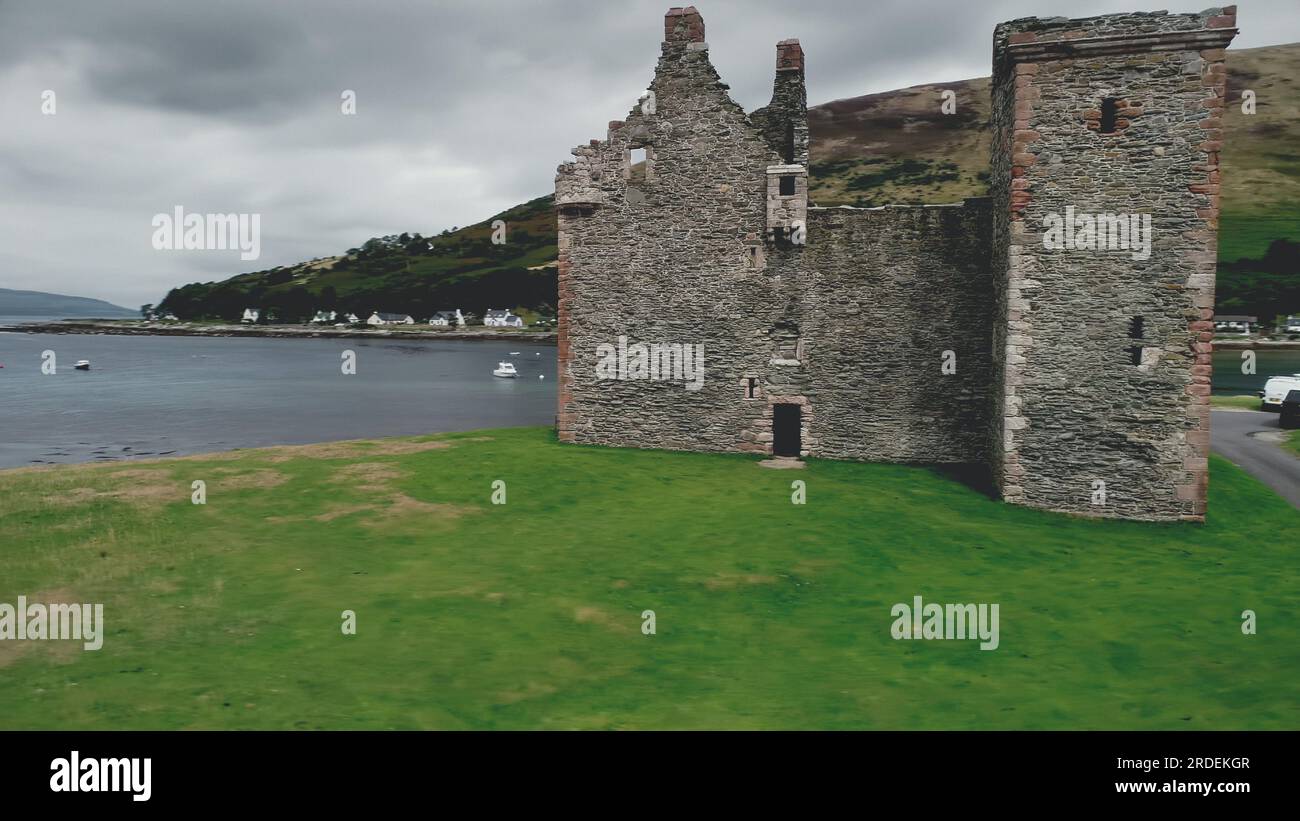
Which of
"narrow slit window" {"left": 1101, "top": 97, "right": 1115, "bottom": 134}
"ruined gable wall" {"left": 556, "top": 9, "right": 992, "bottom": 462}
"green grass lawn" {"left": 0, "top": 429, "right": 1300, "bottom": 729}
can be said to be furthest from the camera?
Answer: "ruined gable wall" {"left": 556, "top": 9, "right": 992, "bottom": 462}

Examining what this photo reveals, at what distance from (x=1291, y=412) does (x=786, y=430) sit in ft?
80.4

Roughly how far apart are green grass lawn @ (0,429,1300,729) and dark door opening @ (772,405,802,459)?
2.60m

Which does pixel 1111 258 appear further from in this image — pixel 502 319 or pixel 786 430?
pixel 502 319

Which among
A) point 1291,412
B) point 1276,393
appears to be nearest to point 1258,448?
point 1291,412

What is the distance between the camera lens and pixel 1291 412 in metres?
37.6

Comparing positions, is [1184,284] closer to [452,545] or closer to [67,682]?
[452,545]

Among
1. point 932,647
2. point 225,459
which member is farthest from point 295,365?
point 932,647

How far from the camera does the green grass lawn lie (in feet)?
37.7

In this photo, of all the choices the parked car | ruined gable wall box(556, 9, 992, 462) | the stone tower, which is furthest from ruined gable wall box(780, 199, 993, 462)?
the parked car

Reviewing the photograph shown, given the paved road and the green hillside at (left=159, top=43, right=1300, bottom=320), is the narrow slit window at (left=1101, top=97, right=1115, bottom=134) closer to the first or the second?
the paved road

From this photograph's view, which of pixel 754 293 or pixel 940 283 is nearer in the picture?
pixel 940 283

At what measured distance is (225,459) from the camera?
27.5 metres
